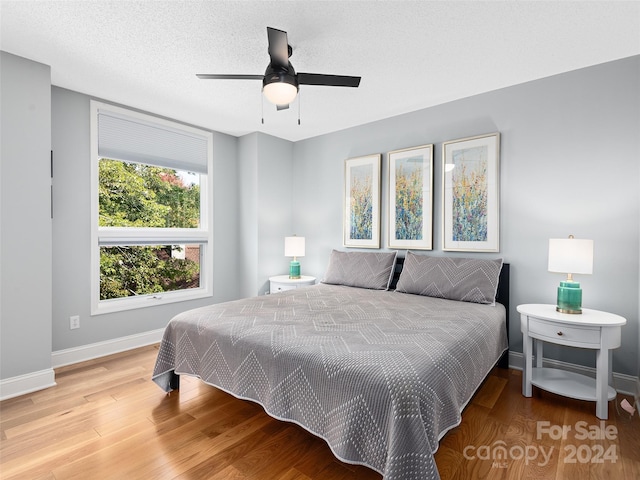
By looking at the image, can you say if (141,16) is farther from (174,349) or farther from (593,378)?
(593,378)

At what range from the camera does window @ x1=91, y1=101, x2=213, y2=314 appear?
10.6ft

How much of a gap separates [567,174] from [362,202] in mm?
1992

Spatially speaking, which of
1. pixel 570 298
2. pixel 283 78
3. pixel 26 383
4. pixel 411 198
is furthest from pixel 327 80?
pixel 26 383

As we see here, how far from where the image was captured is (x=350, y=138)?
13.3 ft

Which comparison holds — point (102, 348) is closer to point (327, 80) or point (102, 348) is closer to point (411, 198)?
point (327, 80)

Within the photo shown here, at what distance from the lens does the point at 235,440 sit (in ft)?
6.08

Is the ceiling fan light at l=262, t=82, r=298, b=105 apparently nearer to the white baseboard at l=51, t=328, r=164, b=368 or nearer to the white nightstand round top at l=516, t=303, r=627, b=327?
the white nightstand round top at l=516, t=303, r=627, b=327

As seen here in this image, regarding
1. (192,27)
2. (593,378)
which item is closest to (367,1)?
(192,27)

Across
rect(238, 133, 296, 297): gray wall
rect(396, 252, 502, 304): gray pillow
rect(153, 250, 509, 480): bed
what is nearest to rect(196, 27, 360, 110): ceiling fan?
rect(153, 250, 509, 480): bed

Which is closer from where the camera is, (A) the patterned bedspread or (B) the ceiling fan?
(A) the patterned bedspread

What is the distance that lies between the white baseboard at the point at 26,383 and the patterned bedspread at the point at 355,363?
0.99 meters

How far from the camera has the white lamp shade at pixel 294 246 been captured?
4.22 metres

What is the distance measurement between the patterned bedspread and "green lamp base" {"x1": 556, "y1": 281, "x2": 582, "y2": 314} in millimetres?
411

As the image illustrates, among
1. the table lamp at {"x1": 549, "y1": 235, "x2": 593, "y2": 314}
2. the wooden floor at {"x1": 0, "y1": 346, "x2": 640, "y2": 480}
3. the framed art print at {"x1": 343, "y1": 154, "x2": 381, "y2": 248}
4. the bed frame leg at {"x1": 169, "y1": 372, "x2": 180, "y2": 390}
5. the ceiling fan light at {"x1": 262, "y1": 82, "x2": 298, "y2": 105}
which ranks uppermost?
the ceiling fan light at {"x1": 262, "y1": 82, "x2": 298, "y2": 105}
